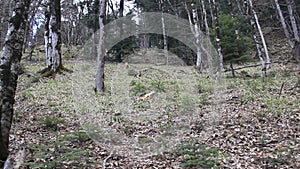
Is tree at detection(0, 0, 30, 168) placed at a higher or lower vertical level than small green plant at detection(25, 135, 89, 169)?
higher

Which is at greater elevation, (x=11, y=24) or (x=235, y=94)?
(x=11, y=24)

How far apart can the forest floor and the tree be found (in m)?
0.72

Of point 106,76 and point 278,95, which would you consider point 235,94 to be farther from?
point 106,76

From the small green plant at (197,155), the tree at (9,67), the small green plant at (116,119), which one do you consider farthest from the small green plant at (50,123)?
the small green plant at (197,155)

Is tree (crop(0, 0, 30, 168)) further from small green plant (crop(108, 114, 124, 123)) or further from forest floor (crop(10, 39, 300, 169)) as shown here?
small green plant (crop(108, 114, 124, 123))

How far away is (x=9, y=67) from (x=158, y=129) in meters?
4.41

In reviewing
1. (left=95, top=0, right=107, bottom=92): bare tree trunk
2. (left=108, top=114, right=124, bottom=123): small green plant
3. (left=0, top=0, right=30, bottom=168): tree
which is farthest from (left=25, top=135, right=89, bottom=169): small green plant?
(left=95, top=0, right=107, bottom=92): bare tree trunk

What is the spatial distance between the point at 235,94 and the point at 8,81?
9.61 meters

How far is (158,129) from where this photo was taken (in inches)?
343

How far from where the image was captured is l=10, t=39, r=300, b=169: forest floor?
6.34 metres

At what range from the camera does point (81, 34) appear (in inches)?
1896

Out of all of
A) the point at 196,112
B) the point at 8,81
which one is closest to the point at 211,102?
the point at 196,112

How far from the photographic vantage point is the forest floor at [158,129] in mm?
6336

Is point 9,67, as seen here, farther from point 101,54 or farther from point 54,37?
point 54,37
